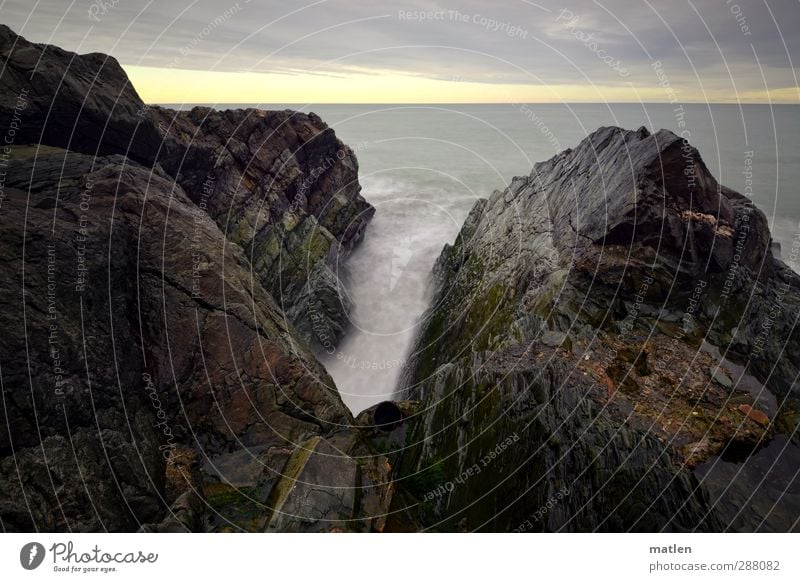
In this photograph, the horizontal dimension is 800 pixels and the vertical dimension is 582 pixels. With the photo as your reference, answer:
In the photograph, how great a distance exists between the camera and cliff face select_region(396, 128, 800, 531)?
8062mm

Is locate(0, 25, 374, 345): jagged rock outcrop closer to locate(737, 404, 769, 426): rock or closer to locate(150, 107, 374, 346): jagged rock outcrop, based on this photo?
locate(150, 107, 374, 346): jagged rock outcrop

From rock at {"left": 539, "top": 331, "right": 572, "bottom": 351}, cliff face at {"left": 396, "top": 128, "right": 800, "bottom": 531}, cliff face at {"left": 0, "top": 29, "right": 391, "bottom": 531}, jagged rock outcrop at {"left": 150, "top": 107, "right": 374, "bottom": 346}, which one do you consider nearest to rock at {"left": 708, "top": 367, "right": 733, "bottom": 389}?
cliff face at {"left": 396, "top": 128, "right": 800, "bottom": 531}

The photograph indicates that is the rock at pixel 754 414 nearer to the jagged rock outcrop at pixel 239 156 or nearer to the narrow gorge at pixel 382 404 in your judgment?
the narrow gorge at pixel 382 404

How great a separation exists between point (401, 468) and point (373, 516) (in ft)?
9.09

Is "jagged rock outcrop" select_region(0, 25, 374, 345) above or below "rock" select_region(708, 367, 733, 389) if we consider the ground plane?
below

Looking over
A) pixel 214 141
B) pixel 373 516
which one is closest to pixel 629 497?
pixel 373 516

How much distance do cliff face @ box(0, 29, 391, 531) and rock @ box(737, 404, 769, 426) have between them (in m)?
8.30

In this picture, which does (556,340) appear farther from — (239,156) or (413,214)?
(413,214)

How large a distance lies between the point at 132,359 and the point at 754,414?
1460 cm

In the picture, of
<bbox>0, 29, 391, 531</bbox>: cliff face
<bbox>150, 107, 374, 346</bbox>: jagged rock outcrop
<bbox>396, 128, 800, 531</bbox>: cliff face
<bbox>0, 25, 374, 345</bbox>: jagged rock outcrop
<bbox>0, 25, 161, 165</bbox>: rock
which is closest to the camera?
<bbox>0, 29, 391, 531</bbox>: cliff face

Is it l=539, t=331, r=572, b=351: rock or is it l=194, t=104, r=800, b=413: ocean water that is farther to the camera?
l=194, t=104, r=800, b=413: ocean water

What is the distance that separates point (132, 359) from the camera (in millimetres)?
9578

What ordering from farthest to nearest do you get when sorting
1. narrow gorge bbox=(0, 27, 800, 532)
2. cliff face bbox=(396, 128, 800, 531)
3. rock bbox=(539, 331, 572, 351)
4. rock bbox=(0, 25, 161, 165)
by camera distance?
rock bbox=(0, 25, 161, 165)
rock bbox=(539, 331, 572, 351)
cliff face bbox=(396, 128, 800, 531)
narrow gorge bbox=(0, 27, 800, 532)

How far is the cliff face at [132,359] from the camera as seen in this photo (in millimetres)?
7512
